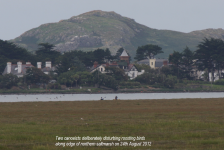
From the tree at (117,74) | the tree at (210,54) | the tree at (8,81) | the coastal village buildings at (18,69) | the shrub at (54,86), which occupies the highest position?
the tree at (210,54)

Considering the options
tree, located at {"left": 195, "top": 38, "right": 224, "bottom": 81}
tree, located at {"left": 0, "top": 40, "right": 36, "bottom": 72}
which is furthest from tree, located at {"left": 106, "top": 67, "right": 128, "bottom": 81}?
tree, located at {"left": 0, "top": 40, "right": 36, "bottom": 72}

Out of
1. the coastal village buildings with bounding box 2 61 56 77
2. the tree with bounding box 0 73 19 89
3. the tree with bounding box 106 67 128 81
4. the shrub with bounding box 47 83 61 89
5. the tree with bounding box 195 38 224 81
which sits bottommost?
the shrub with bounding box 47 83 61 89

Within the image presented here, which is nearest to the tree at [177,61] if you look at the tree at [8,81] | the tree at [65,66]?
the tree at [65,66]

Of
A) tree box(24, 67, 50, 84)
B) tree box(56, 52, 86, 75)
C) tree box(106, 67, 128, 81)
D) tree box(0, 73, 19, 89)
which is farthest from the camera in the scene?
tree box(56, 52, 86, 75)

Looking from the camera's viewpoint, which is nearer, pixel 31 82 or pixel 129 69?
pixel 31 82

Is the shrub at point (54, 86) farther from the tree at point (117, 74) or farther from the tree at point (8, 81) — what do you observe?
the tree at point (117, 74)

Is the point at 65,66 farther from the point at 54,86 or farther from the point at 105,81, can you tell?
the point at 105,81

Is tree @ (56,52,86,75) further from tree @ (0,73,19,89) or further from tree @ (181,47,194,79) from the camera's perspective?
tree @ (181,47,194,79)

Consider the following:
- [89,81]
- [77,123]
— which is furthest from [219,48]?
[77,123]

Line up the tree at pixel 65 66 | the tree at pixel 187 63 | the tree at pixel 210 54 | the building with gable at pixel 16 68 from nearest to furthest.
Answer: the tree at pixel 65 66 → the building with gable at pixel 16 68 → the tree at pixel 210 54 → the tree at pixel 187 63

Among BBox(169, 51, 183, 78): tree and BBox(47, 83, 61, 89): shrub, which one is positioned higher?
BBox(169, 51, 183, 78): tree

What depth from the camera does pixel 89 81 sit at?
504 feet

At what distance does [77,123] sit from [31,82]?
4979 inches

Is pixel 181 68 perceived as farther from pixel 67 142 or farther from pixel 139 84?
pixel 67 142
